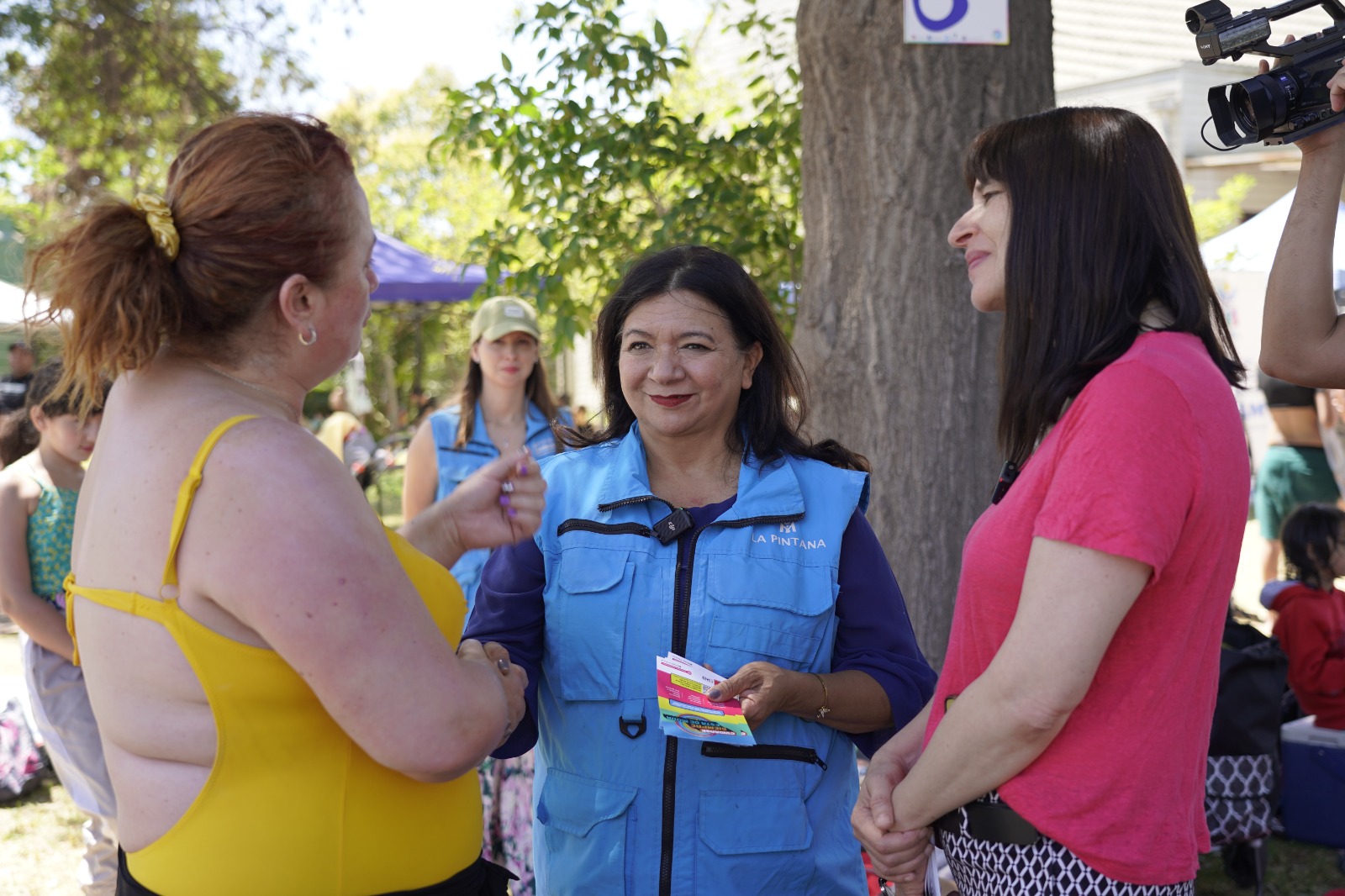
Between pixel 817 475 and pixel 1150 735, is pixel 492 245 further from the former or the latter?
pixel 1150 735

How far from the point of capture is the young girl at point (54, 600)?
12.3 ft

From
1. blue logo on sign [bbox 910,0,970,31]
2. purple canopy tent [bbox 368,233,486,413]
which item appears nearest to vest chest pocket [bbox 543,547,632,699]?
blue logo on sign [bbox 910,0,970,31]

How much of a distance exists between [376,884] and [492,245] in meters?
3.36

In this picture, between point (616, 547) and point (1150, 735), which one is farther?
point (616, 547)

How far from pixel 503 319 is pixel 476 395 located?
365 millimetres

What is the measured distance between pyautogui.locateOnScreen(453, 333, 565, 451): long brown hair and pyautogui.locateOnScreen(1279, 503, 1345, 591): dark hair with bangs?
131 inches

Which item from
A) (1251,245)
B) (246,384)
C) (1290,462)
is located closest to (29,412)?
(246,384)

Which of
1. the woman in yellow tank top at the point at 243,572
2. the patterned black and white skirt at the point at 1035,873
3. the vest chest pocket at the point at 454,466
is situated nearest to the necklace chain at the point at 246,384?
the woman in yellow tank top at the point at 243,572

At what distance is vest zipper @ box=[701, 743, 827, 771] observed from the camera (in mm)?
2002

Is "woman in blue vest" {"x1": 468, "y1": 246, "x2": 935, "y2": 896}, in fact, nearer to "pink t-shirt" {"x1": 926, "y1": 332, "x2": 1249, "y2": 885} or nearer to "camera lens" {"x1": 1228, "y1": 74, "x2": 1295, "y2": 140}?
"pink t-shirt" {"x1": 926, "y1": 332, "x2": 1249, "y2": 885}

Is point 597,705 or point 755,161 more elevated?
point 755,161

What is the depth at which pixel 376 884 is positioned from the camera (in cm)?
153

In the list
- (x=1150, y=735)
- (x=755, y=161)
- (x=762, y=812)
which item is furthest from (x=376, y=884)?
(x=755, y=161)

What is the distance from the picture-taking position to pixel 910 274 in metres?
3.46
